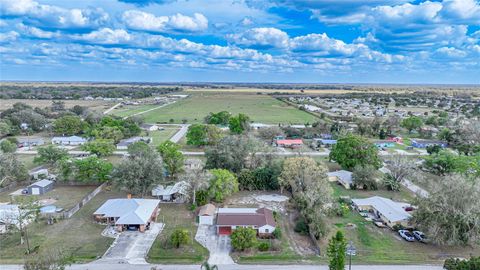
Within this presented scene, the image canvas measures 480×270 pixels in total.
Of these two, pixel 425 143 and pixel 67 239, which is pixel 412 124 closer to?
pixel 425 143

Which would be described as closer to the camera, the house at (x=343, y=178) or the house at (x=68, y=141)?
the house at (x=343, y=178)

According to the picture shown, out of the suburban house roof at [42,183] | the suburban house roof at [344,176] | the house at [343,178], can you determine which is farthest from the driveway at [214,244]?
the suburban house roof at [42,183]

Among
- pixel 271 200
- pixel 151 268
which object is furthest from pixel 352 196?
pixel 151 268

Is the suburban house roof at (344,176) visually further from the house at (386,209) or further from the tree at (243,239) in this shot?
the tree at (243,239)

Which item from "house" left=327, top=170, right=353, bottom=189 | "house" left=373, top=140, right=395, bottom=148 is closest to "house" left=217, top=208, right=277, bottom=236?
"house" left=327, top=170, right=353, bottom=189

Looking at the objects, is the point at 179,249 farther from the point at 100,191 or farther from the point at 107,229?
the point at 100,191
